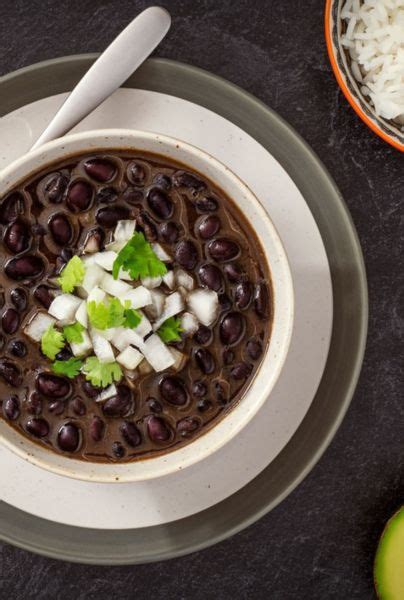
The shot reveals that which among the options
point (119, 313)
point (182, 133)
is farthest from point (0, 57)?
point (119, 313)

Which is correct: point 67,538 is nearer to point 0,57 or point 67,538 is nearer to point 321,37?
point 0,57

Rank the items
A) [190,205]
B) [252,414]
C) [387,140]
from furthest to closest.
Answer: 1. [387,140]
2. [190,205]
3. [252,414]

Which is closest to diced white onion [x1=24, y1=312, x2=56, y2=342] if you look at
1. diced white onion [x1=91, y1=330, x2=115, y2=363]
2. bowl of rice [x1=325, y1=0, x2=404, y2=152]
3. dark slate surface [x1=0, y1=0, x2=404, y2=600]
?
diced white onion [x1=91, y1=330, x2=115, y2=363]

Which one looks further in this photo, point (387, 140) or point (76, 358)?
point (387, 140)

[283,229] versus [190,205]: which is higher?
[190,205]

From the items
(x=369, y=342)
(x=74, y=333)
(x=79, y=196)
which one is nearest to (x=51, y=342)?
(x=74, y=333)

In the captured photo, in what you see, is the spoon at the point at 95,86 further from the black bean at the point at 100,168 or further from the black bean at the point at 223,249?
the black bean at the point at 223,249

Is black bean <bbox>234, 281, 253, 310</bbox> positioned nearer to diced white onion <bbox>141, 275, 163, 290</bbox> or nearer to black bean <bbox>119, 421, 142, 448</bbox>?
diced white onion <bbox>141, 275, 163, 290</bbox>
